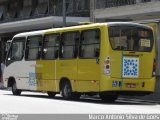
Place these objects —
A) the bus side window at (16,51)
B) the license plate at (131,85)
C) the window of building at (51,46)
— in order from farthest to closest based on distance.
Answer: the bus side window at (16,51)
the window of building at (51,46)
the license plate at (131,85)

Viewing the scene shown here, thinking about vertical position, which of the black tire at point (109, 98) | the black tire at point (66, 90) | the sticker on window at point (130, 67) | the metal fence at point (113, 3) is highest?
the metal fence at point (113, 3)

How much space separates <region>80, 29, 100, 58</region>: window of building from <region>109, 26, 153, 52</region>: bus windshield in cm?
61

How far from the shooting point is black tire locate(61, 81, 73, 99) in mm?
22222

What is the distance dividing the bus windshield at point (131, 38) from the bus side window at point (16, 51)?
6.80m

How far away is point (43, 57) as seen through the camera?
78.9ft

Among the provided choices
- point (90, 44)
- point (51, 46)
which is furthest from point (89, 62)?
point (51, 46)

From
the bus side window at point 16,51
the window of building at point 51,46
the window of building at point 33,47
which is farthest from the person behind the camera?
the bus side window at point 16,51

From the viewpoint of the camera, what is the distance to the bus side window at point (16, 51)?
26.0 meters

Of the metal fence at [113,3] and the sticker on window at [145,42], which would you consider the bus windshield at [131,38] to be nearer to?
the sticker on window at [145,42]

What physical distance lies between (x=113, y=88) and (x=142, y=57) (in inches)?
69.2

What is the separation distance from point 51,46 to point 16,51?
3.60 metres

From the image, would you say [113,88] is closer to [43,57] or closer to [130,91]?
[130,91]

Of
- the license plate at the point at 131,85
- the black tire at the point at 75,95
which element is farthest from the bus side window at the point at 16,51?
the license plate at the point at 131,85

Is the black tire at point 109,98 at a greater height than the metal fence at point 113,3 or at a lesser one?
lesser
